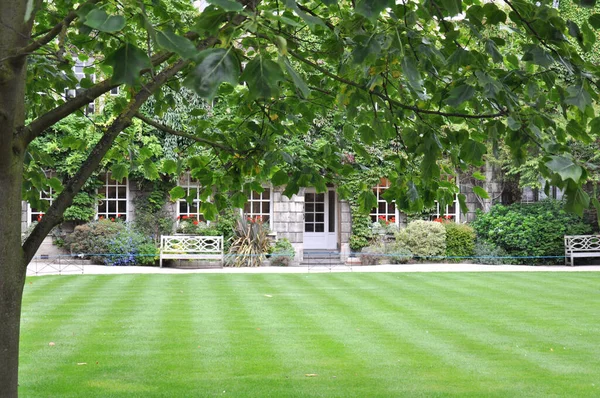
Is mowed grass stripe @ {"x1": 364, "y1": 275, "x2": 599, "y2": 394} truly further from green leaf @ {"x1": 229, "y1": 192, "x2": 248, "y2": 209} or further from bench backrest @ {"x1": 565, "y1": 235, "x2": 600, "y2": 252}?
bench backrest @ {"x1": 565, "y1": 235, "x2": 600, "y2": 252}

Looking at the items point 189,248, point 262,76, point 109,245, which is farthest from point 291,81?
point 109,245

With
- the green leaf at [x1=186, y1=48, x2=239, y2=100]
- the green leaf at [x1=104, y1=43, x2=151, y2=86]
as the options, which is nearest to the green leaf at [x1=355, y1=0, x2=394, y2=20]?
the green leaf at [x1=186, y1=48, x2=239, y2=100]

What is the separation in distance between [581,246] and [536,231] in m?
1.19

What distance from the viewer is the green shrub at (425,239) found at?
1784 centimetres

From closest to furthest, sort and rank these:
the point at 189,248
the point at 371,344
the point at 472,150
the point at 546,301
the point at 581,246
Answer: the point at 472,150
the point at 371,344
the point at 546,301
the point at 189,248
the point at 581,246

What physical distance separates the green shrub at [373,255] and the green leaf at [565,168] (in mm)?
15496

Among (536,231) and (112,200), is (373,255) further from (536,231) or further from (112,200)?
(112,200)

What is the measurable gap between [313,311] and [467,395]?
4.22 metres

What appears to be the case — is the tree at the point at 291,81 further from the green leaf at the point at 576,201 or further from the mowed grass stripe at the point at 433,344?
the mowed grass stripe at the point at 433,344

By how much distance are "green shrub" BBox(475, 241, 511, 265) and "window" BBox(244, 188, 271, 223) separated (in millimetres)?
5763

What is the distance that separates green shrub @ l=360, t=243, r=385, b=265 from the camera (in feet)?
57.7

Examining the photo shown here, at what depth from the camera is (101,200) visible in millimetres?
18078

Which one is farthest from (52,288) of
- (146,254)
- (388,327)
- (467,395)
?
(467,395)

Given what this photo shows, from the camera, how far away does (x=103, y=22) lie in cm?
160
